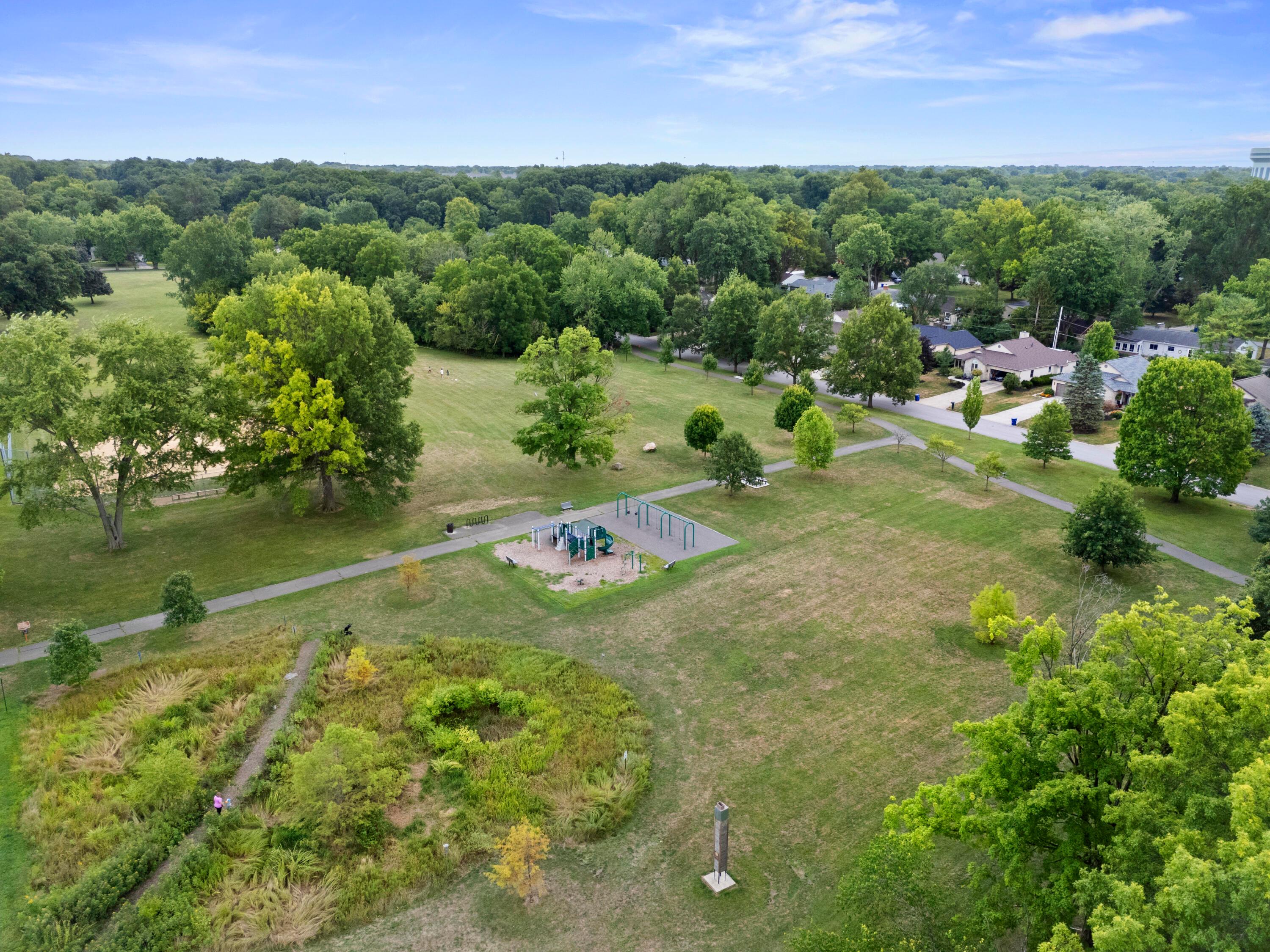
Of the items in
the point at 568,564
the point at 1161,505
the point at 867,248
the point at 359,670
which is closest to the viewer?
the point at 359,670

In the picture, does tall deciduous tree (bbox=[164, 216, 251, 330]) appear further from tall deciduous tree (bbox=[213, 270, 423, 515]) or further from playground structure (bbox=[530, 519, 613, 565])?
playground structure (bbox=[530, 519, 613, 565])

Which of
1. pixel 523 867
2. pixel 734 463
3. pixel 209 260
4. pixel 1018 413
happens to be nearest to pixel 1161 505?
pixel 1018 413

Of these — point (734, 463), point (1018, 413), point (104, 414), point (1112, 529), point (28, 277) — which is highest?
point (28, 277)

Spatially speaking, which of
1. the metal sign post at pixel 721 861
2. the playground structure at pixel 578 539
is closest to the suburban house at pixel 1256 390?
the playground structure at pixel 578 539

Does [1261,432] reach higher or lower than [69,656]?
higher

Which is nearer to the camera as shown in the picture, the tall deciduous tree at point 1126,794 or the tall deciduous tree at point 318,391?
the tall deciduous tree at point 1126,794

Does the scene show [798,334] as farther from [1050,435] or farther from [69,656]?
[69,656]

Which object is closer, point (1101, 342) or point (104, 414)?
point (104, 414)

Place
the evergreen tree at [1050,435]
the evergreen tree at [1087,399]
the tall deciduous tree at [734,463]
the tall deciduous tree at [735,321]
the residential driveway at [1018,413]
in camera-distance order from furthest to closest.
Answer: the tall deciduous tree at [735,321], the residential driveway at [1018,413], the evergreen tree at [1087,399], the evergreen tree at [1050,435], the tall deciduous tree at [734,463]

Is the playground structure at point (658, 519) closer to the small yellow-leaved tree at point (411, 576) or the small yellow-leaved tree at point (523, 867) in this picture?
Answer: the small yellow-leaved tree at point (411, 576)
